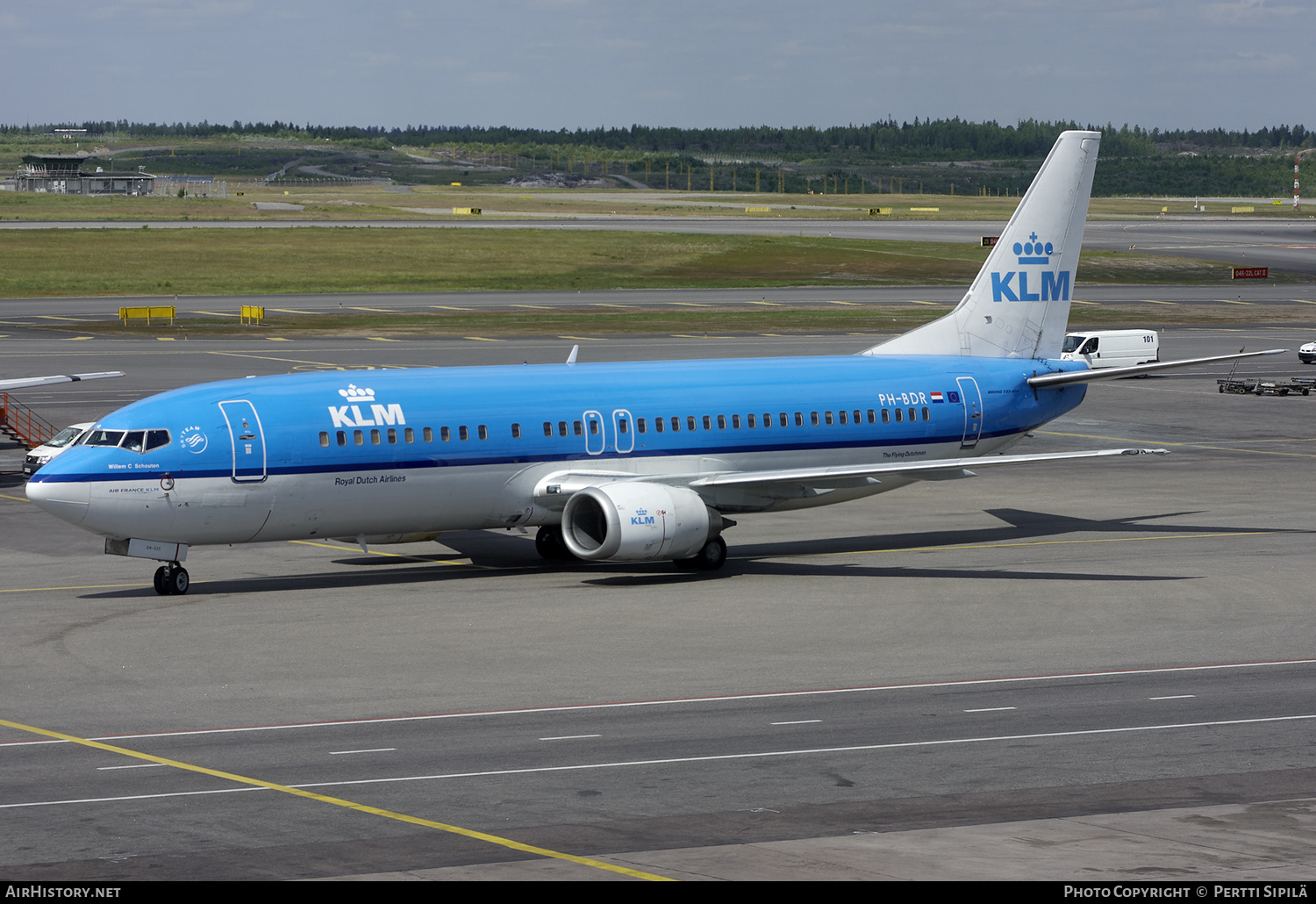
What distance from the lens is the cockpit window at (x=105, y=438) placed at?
3447cm

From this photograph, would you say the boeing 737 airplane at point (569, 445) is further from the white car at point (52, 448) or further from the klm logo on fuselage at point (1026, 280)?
the white car at point (52, 448)

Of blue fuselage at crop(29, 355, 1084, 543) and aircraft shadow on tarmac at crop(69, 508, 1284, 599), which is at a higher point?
blue fuselage at crop(29, 355, 1084, 543)

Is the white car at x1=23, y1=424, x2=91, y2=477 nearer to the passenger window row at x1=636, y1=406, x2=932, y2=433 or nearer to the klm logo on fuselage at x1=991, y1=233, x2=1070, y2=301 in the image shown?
the passenger window row at x1=636, y1=406, x2=932, y2=433

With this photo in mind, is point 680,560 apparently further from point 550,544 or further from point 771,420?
point 771,420

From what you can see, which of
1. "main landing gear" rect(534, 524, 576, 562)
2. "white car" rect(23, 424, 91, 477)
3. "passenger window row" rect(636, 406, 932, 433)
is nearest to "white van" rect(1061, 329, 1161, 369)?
"passenger window row" rect(636, 406, 932, 433)

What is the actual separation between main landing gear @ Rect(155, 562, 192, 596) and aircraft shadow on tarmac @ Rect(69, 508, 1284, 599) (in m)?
0.73

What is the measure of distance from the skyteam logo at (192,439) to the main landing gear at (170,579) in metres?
2.70

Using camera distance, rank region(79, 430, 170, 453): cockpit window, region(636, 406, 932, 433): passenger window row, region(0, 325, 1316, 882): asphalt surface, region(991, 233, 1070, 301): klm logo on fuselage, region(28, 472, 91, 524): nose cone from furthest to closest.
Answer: region(991, 233, 1070, 301): klm logo on fuselage
region(636, 406, 932, 433): passenger window row
region(79, 430, 170, 453): cockpit window
region(28, 472, 91, 524): nose cone
region(0, 325, 1316, 882): asphalt surface

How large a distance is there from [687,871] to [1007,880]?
3388 mm

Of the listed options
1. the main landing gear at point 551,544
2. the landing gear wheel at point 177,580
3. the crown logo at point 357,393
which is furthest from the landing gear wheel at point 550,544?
the landing gear wheel at point 177,580

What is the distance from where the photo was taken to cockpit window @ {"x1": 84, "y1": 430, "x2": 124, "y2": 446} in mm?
34469

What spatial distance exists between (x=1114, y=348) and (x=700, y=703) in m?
63.0

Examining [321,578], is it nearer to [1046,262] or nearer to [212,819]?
[212,819]

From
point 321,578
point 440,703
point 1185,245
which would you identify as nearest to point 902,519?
point 321,578
